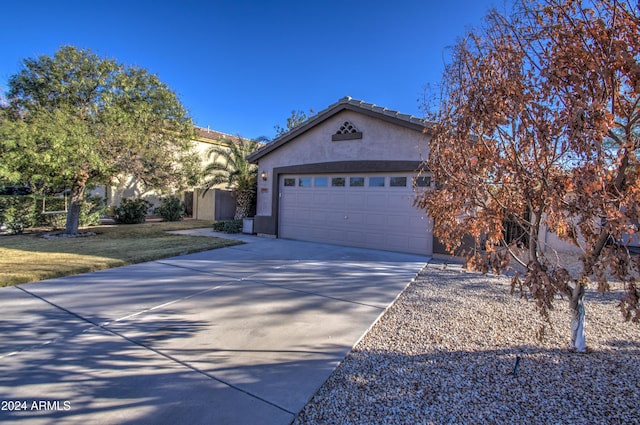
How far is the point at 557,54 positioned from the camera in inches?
115

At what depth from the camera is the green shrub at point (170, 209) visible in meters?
19.2

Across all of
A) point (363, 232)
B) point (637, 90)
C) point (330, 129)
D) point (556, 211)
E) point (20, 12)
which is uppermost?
point (20, 12)

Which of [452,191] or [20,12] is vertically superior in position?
[20,12]

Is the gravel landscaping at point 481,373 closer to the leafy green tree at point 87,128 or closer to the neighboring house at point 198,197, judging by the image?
the leafy green tree at point 87,128

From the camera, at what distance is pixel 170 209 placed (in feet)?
63.0

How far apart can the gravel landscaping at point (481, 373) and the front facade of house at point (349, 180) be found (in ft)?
16.9

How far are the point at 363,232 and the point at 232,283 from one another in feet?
18.4

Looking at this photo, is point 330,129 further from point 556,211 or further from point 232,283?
point 556,211

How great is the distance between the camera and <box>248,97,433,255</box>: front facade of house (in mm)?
9922

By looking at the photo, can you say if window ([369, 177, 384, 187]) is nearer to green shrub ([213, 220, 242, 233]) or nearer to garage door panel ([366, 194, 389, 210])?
garage door panel ([366, 194, 389, 210])

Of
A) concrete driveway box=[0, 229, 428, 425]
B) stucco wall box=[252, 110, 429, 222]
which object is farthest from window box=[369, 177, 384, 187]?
concrete driveway box=[0, 229, 428, 425]

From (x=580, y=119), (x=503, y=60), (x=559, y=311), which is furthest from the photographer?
(x=559, y=311)

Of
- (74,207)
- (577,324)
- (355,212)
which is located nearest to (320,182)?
(355,212)

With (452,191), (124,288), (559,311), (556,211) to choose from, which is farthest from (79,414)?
(559,311)
